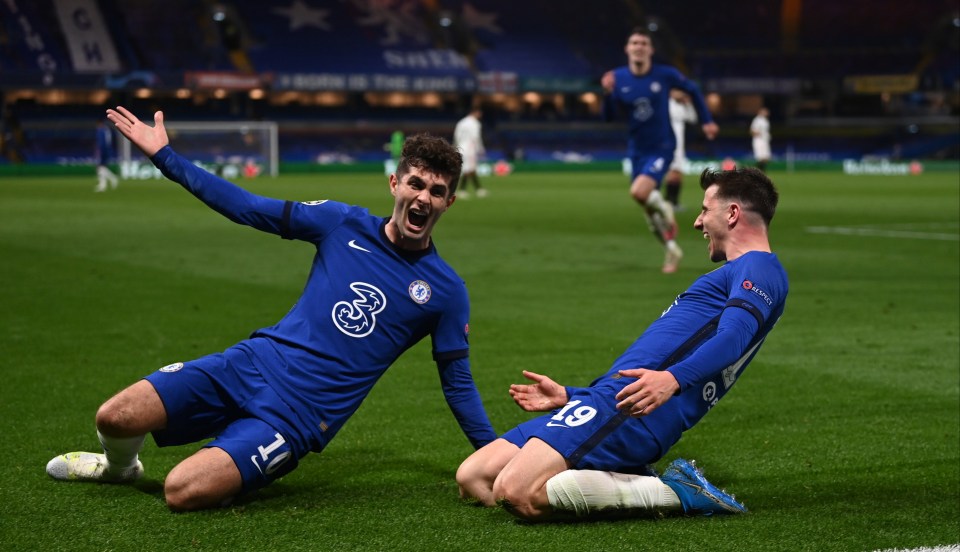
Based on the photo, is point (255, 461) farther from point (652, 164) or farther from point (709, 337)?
point (652, 164)

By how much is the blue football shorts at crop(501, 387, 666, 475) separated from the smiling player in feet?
1.86

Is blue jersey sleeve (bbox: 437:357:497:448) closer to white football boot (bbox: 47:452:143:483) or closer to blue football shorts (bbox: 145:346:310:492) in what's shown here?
blue football shorts (bbox: 145:346:310:492)

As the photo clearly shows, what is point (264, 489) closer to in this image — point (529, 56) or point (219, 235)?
point (219, 235)

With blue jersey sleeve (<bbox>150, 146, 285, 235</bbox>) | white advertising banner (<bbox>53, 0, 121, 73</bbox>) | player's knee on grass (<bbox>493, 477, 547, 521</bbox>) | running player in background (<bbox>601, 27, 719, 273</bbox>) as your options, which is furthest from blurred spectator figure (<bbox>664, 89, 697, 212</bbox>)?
white advertising banner (<bbox>53, 0, 121, 73</bbox>)

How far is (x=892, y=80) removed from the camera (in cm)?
6450

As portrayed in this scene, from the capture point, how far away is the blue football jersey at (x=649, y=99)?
14.0 m

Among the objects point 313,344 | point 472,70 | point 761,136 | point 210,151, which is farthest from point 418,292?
point 472,70

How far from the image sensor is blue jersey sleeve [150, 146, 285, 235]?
15.8ft

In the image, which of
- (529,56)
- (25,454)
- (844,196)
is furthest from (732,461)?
(529,56)

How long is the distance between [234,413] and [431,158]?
1.28 m

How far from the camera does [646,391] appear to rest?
3930 mm

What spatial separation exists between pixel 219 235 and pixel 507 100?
48336mm

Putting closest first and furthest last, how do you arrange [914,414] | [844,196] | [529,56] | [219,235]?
1. [914,414]
2. [219,235]
3. [844,196]
4. [529,56]

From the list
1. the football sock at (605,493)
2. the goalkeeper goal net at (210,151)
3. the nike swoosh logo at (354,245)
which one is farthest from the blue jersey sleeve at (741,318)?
the goalkeeper goal net at (210,151)
